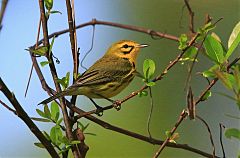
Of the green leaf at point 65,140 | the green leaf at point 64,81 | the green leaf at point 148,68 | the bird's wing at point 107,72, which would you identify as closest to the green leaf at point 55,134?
the green leaf at point 65,140

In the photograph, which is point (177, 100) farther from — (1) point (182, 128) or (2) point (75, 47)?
(2) point (75, 47)

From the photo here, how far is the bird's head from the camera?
121 inches

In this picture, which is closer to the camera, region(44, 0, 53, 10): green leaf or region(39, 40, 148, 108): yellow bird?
region(44, 0, 53, 10): green leaf

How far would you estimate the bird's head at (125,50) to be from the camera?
308cm

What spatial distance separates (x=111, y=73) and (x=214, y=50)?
1.56 metres

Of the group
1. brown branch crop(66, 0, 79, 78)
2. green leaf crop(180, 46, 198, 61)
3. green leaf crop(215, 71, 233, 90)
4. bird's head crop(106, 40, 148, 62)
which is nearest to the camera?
green leaf crop(215, 71, 233, 90)

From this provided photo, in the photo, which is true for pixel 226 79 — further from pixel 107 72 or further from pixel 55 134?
pixel 107 72

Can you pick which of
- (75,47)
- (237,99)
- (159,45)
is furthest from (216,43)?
(159,45)

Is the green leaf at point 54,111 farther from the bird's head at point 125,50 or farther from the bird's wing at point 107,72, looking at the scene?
the bird's head at point 125,50

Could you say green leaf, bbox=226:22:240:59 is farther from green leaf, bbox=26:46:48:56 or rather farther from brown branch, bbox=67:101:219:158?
green leaf, bbox=26:46:48:56

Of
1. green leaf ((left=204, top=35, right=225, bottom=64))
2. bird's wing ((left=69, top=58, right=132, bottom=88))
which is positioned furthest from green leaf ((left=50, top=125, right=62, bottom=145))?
bird's wing ((left=69, top=58, right=132, bottom=88))

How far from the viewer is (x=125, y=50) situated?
310 centimetres

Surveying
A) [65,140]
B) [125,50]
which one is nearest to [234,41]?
[65,140]

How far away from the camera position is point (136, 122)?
3.21m
